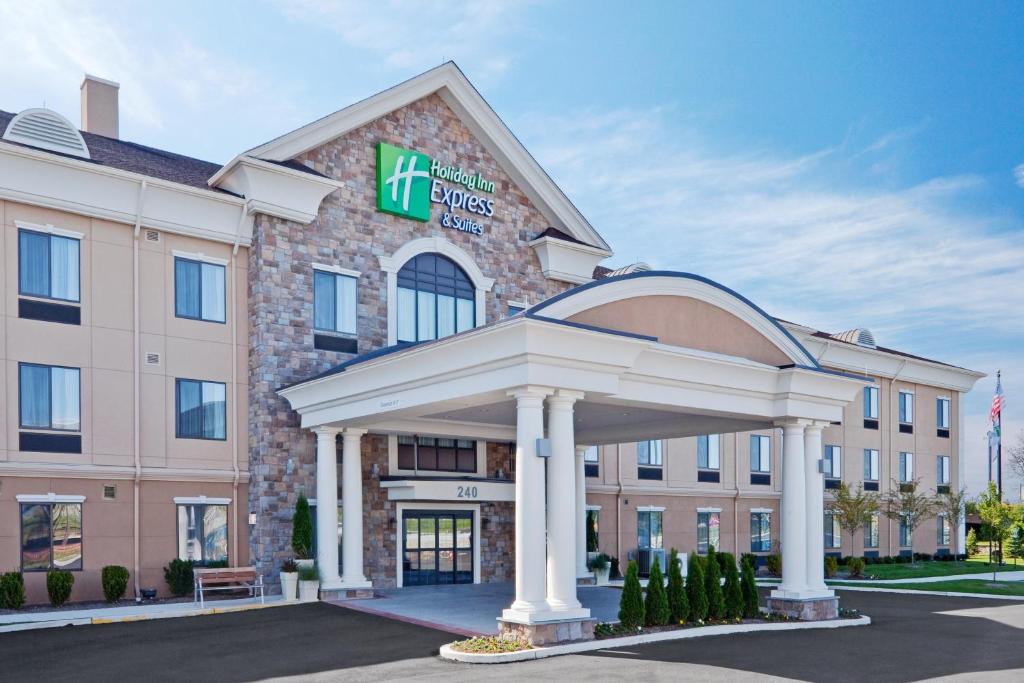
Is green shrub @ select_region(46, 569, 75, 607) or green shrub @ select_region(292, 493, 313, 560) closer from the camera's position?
green shrub @ select_region(46, 569, 75, 607)

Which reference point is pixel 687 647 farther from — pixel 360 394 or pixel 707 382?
pixel 360 394

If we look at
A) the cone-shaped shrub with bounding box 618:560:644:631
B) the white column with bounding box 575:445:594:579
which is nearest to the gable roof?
the white column with bounding box 575:445:594:579

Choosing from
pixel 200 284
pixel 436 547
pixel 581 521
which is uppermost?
pixel 200 284

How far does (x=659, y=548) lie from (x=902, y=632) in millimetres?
14984

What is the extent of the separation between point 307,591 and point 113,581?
3.89m

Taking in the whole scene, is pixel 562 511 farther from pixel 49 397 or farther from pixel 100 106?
pixel 100 106

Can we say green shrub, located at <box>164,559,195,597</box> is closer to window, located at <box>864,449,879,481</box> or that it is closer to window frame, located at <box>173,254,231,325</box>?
window frame, located at <box>173,254,231,325</box>

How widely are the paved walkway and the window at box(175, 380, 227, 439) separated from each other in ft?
16.3

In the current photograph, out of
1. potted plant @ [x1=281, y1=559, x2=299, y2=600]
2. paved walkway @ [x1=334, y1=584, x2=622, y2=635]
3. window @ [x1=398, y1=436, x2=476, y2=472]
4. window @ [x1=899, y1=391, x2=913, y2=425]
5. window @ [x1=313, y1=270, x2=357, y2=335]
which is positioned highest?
window @ [x1=313, y1=270, x2=357, y2=335]

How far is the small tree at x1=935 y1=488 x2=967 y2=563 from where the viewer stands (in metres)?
42.7

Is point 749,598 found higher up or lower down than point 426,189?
lower down

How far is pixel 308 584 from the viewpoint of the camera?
2084 centimetres

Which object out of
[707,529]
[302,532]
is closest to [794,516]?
[302,532]

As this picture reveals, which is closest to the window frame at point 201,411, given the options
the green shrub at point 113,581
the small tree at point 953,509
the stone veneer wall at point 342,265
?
the stone veneer wall at point 342,265
